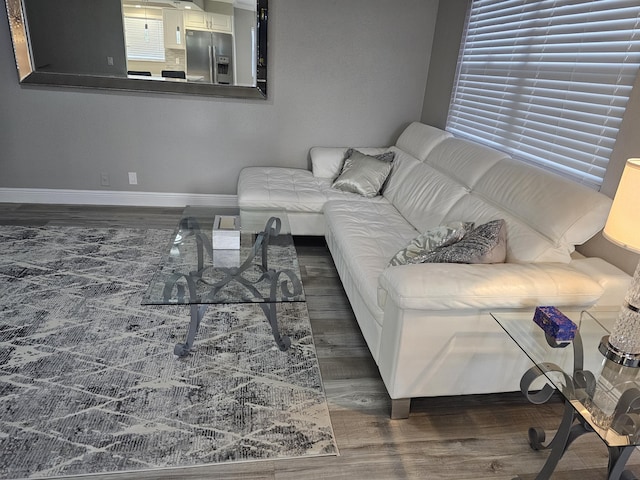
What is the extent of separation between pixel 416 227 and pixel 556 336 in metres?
1.41

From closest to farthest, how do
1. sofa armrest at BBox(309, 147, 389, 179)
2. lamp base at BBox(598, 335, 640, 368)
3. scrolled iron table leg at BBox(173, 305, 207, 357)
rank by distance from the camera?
lamp base at BBox(598, 335, 640, 368)
scrolled iron table leg at BBox(173, 305, 207, 357)
sofa armrest at BBox(309, 147, 389, 179)

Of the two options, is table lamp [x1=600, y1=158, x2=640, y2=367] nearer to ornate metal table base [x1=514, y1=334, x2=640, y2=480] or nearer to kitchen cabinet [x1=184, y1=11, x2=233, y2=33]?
ornate metal table base [x1=514, y1=334, x2=640, y2=480]

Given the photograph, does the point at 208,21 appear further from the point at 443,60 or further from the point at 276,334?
the point at 276,334

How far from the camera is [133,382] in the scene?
75.3 inches

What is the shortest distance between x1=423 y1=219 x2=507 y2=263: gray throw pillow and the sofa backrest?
0.35 feet

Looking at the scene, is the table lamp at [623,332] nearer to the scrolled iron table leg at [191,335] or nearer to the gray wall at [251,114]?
the scrolled iron table leg at [191,335]

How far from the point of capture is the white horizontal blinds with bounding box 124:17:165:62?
349 centimetres

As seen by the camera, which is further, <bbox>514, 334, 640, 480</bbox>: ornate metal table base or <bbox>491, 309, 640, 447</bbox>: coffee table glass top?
<bbox>514, 334, 640, 480</bbox>: ornate metal table base

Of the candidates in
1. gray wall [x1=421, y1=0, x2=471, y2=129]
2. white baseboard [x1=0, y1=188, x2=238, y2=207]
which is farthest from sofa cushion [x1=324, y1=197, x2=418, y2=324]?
white baseboard [x1=0, y1=188, x2=238, y2=207]

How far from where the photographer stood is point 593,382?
1.34 m

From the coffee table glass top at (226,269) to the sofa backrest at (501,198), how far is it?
0.98 metres

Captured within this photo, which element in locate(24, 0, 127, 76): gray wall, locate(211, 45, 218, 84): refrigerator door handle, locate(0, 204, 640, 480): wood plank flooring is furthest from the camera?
locate(211, 45, 218, 84): refrigerator door handle

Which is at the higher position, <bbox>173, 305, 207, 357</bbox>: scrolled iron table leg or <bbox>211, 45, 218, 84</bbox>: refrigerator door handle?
<bbox>211, 45, 218, 84</bbox>: refrigerator door handle

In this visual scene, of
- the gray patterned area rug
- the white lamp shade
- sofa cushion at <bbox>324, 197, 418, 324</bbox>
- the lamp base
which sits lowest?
the gray patterned area rug
